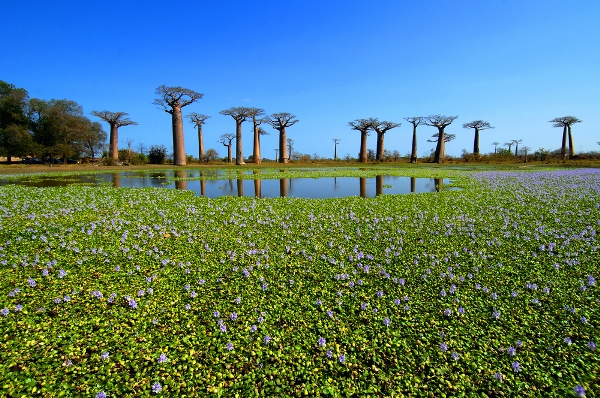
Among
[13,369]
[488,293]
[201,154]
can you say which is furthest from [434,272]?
[201,154]

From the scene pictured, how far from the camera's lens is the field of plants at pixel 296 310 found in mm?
2234

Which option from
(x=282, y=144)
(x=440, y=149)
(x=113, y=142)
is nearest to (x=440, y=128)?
(x=440, y=149)

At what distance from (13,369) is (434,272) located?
429cm

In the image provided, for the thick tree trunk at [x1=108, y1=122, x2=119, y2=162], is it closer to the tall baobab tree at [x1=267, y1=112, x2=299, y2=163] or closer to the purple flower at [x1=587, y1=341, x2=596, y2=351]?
the tall baobab tree at [x1=267, y1=112, x2=299, y2=163]

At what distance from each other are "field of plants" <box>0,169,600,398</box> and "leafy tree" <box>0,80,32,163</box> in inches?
1606

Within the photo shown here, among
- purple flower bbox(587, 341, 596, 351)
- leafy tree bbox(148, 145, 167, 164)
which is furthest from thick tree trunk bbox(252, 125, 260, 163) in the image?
purple flower bbox(587, 341, 596, 351)

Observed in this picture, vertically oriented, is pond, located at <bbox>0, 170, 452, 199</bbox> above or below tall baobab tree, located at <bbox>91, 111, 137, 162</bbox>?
below

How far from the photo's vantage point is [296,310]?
10.1ft

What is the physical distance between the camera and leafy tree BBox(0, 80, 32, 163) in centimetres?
3494

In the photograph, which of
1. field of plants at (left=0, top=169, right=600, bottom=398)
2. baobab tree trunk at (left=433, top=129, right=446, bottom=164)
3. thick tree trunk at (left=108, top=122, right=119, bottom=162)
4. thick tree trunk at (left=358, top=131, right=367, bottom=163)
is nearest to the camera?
field of plants at (left=0, top=169, right=600, bottom=398)

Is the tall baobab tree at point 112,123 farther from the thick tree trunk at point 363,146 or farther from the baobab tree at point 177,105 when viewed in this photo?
the thick tree trunk at point 363,146

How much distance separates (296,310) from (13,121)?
50.8 metres

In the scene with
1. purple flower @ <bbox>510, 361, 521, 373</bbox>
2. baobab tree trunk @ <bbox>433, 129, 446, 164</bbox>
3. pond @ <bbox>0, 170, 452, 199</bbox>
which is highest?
baobab tree trunk @ <bbox>433, 129, 446, 164</bbox>

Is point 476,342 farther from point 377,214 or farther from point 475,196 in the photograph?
point 475,196
